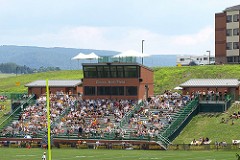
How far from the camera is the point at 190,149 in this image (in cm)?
6106

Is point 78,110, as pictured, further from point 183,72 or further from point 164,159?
point 183,72

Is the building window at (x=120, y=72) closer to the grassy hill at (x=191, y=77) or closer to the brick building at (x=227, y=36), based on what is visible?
the grassy hill at (x=191, y=77)

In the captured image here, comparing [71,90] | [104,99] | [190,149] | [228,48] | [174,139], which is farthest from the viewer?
[228,48]

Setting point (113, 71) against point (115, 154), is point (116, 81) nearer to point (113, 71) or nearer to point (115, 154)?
point (113, 71)

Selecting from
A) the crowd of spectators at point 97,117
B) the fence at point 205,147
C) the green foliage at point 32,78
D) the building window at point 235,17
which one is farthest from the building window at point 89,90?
the building window at point 235,17

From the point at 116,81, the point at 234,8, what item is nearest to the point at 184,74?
the point at 234,8

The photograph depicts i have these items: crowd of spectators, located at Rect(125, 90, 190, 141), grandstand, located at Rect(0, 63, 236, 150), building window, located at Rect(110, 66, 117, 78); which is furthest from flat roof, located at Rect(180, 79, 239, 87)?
building window, located at Rect(110, 66, 117, 78)

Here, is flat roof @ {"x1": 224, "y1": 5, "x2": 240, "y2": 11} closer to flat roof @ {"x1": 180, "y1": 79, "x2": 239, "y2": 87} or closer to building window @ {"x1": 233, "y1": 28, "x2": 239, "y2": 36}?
building window @ {"x1": 233, "y1": 28, "x2": 239, "y2": 36}

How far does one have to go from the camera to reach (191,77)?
104375 mm

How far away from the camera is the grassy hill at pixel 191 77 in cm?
6506

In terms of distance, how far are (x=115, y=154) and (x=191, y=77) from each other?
158 feet

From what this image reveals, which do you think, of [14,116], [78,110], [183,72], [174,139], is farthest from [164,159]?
[183,72]

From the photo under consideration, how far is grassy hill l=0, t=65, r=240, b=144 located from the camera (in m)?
65.1

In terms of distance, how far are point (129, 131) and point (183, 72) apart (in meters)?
43.0
